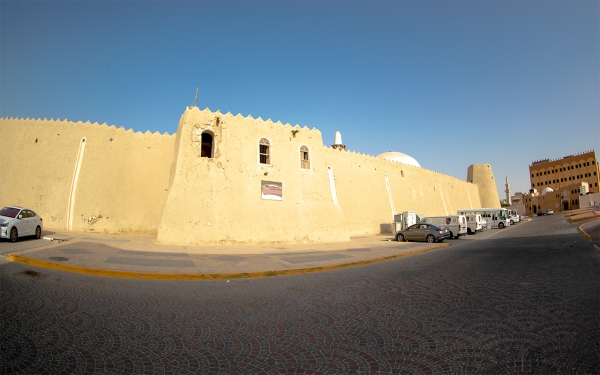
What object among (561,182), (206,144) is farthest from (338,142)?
(561,182)

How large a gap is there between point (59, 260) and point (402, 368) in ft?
32.3

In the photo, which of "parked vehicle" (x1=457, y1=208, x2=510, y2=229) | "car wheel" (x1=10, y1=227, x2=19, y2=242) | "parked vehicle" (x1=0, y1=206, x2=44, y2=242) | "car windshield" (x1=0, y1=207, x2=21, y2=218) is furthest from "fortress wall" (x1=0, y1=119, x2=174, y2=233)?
"parked vehicle" (x1=457, y1=208, x2=510, y2=229)

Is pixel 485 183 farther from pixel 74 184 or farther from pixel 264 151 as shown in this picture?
pixel 74 184

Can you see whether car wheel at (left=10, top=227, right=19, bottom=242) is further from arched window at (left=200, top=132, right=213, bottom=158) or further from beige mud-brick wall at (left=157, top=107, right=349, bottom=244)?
arched window at (left=200, top=132, right=213, bottom=158)

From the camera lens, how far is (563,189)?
80812 millimetres

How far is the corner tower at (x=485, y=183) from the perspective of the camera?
59.7 m

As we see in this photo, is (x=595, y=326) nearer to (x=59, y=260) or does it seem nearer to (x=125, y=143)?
(x=59, y=260)

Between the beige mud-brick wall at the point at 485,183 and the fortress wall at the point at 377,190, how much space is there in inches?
755

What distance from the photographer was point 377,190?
104 feet

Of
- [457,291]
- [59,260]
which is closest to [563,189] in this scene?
[457,291]

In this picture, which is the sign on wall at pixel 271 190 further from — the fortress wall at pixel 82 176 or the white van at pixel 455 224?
the white van at pixel 455 224

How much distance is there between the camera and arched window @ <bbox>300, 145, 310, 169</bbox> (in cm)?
2050

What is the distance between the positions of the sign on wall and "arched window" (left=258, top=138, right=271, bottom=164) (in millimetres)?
1448

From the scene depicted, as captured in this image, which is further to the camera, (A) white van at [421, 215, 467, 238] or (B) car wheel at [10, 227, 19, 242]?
(A) white van at [421, 215, 467, 238]
